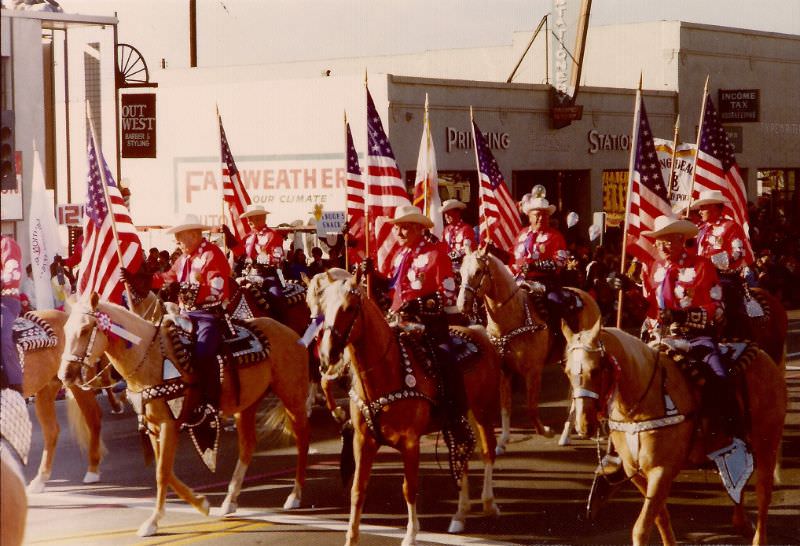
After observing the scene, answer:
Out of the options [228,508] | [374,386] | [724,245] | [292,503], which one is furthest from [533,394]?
[374,386]

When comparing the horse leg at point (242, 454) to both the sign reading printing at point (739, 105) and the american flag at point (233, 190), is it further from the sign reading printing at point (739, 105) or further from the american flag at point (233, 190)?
the sign reading printing at point (739, 105)

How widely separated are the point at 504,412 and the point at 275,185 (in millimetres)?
18912

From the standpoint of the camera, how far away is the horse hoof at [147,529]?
10.5 metres

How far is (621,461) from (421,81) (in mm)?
23034

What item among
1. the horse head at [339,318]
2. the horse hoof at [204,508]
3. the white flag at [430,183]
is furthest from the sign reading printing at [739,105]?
the horse head at [339,318]

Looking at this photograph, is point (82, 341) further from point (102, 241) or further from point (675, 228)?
point (675, 228)

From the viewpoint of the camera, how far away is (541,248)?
16.0m

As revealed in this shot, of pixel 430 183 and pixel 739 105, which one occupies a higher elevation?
pixel 739 105

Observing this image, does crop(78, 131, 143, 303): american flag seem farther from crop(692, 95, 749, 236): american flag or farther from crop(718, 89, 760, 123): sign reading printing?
crop(718, 89, 760, 123): sign reading printing

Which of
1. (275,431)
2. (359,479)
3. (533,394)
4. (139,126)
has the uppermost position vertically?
(139,126)

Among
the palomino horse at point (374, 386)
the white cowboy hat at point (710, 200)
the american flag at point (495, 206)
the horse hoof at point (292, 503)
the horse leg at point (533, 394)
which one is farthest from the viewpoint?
the american flag at point (495, 206)

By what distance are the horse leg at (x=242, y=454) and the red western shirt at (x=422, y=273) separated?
7.23 ft


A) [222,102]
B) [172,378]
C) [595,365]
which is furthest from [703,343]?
[222,102]

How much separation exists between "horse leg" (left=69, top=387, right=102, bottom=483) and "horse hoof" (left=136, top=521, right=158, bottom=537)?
273 centimetres
